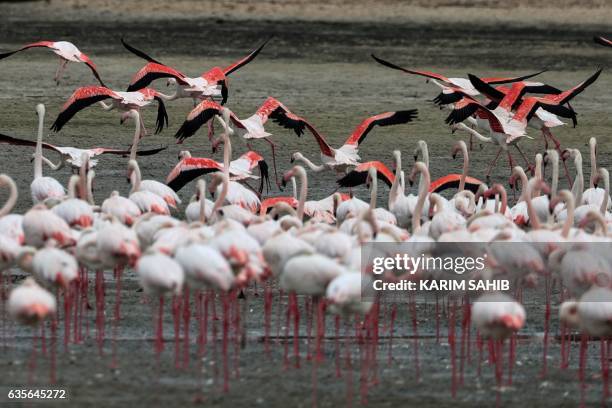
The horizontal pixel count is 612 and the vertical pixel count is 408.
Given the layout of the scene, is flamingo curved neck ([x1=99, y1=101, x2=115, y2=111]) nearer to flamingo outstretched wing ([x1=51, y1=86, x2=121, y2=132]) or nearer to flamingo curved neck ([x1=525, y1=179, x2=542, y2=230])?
flamingo outstretched wing ([x1=51, y1=86, x2=121, y2=132])

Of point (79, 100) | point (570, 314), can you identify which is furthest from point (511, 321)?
point (79, 100)

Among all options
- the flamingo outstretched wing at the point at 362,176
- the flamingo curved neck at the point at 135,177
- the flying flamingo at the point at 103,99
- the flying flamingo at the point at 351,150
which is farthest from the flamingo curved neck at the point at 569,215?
the flying flamingo at the point at 103,99

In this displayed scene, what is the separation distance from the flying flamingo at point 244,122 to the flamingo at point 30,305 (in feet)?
19.1

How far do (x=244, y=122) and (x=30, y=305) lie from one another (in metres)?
6.73

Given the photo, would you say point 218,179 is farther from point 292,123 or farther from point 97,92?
point 97,92

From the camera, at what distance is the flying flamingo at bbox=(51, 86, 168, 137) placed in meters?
14.0

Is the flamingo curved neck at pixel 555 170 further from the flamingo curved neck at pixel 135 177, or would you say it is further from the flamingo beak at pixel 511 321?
the flamingo beak at pixel 511 321

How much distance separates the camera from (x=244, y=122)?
14125mm

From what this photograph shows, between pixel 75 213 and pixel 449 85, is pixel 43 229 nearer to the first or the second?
pixel 75 213

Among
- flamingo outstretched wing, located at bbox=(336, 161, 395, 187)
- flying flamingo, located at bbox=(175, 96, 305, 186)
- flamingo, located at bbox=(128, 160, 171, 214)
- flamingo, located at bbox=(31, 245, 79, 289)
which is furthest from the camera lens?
flying flamingo, located at bbox=(175, 96, 305, 186)

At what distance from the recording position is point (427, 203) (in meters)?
10.9

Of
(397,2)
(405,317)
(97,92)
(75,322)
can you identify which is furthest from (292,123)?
(397,2)

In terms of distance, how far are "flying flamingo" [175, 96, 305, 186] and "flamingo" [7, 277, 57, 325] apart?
230 inches

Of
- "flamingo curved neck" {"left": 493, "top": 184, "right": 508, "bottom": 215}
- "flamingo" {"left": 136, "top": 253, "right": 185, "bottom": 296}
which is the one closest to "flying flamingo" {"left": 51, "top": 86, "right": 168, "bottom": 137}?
"flamingo curved neck" {"left": 493, "top": 184, "right": 508, "bottom": 215}
